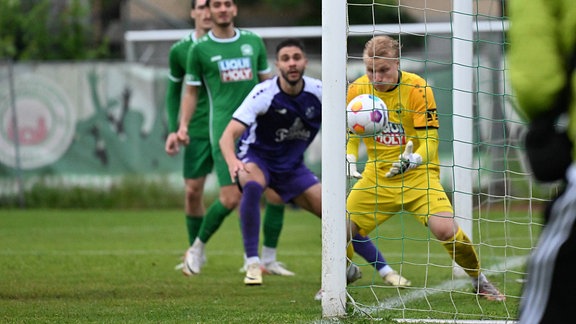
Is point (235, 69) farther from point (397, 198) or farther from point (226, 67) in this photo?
point (397, 198)

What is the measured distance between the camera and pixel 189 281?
7691 millimetres

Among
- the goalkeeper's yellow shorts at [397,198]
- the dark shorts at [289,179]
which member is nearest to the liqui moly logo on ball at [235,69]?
the dark shorts at [289,179]

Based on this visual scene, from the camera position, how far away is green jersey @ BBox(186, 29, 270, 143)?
27.1 feet

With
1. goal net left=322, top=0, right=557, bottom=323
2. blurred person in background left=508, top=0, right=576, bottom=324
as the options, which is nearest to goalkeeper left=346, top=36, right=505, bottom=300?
goal net left=322, top=0, right=557, bottom=323

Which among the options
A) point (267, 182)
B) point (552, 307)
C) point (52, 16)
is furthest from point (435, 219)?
point (52, 16)

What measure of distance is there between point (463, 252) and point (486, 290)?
1.33 ft

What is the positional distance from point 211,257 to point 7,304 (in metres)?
3.86

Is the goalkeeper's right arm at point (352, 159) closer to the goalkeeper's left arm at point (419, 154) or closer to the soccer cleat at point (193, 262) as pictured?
the goalkeeper's left arm at point (419, 154)

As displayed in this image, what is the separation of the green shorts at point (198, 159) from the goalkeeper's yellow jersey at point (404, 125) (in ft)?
8.59

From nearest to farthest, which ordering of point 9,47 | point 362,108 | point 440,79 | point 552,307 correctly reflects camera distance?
point 552,307, point 362,108, point 440,79, point 9,47

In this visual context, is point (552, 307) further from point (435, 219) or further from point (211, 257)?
point (211, 257)

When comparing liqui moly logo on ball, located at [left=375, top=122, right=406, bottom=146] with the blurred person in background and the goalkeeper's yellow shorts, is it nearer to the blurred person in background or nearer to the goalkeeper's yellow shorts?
the goalkeeper's yellow shorts

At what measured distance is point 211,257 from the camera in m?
9.84

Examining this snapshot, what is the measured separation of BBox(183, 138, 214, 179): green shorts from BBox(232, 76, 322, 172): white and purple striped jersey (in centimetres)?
143
